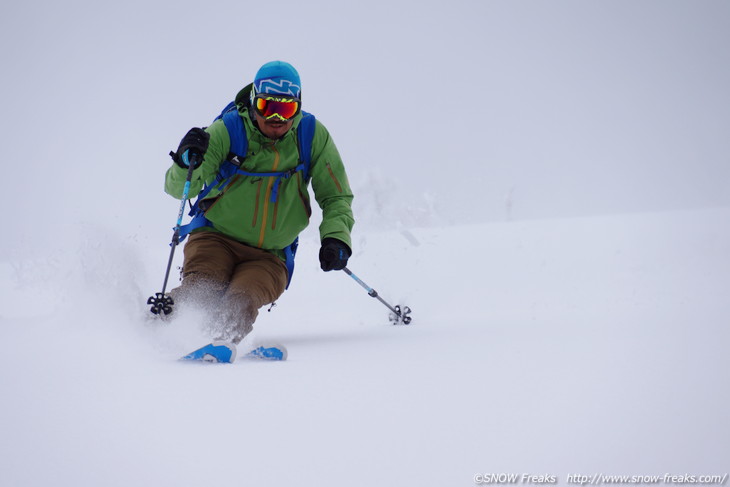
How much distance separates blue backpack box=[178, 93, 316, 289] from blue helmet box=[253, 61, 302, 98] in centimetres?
31

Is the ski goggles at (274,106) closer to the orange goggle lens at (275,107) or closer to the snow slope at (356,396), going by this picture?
the orange goggle lens at (275,107)

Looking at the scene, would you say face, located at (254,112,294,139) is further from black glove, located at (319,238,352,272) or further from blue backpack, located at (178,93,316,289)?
black glove, located at (319,238,352,272)

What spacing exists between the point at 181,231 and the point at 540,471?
3.66 metres

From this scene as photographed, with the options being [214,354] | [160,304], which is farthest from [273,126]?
[214,354]

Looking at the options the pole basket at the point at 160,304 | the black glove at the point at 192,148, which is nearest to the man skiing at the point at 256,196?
the black glove at the point at 192,148

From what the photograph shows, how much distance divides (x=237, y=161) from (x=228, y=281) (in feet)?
3.01

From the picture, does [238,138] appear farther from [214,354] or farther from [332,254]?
[214,354]

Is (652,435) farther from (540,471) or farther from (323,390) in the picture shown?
(323,390)

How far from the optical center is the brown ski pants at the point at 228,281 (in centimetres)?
384

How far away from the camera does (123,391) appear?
2.13 metres

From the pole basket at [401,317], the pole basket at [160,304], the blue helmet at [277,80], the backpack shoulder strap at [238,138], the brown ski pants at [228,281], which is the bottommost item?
the pole basket at [160,304]

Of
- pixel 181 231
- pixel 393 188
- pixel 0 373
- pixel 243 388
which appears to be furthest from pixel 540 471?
Answer: pixel 393 188

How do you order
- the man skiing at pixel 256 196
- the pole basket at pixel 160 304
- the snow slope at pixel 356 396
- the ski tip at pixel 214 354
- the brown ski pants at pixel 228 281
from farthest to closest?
the man skiing at pixel 256 196
the brown ski pants at pixel 228 281
the pole basket at pixel 160 304
the ski tip at pixel 214 354
the snow slope at pixel 356 396

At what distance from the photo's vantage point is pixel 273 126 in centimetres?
423
